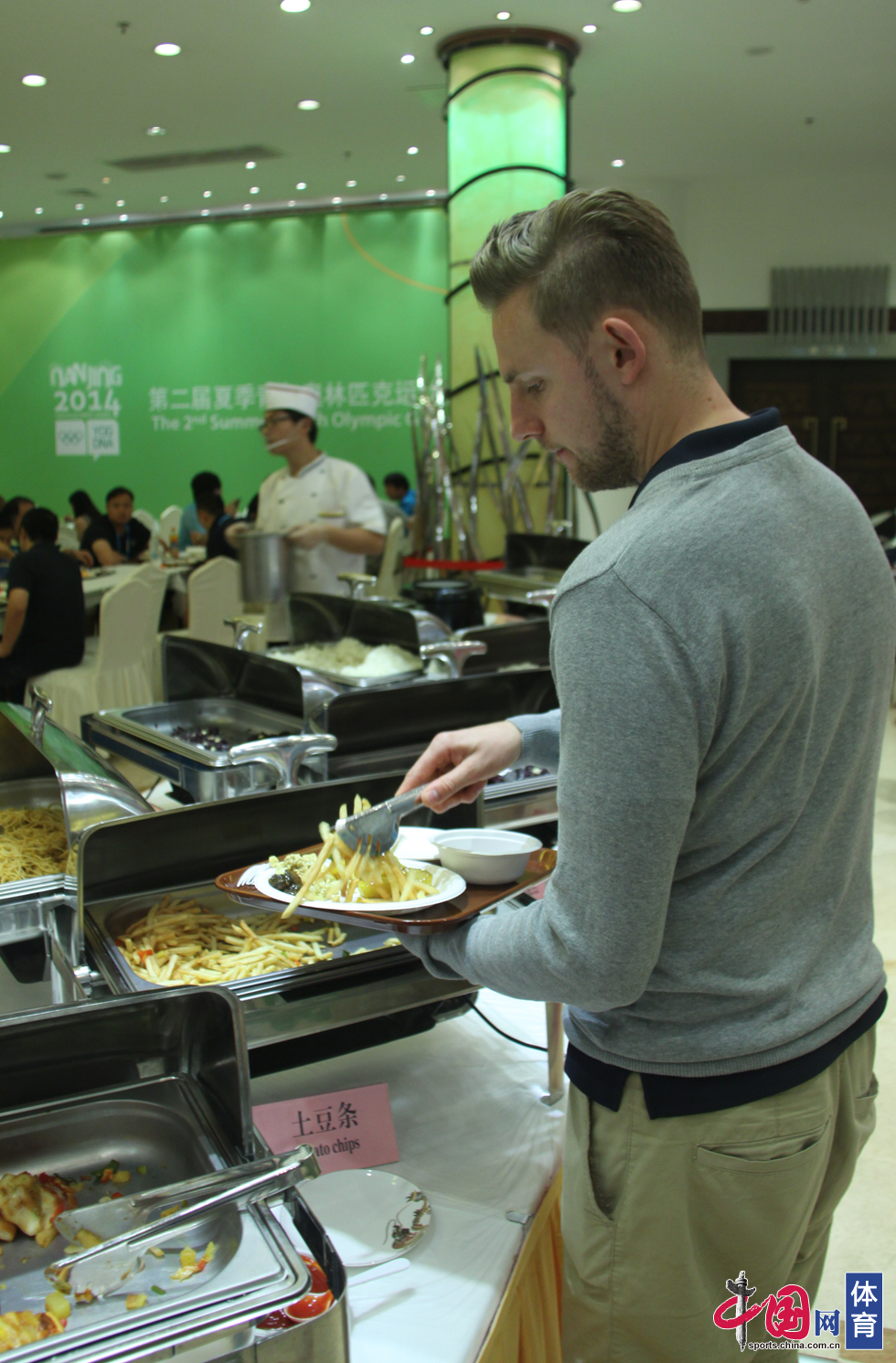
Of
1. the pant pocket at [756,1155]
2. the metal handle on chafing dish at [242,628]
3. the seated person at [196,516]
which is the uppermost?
the seated person at [196,516]

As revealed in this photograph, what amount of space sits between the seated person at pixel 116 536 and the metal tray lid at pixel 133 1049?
20.4ft

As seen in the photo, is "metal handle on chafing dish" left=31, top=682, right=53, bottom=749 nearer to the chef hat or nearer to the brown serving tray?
the brown serving tray

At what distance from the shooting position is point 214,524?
5.88 m

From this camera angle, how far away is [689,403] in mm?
758

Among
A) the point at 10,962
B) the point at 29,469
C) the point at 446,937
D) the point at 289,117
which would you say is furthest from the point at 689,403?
the point at 29,469

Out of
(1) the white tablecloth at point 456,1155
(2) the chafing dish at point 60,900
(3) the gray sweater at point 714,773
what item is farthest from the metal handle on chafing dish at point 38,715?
(3) the gray sweater at point 714,773

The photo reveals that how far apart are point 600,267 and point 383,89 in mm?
5989

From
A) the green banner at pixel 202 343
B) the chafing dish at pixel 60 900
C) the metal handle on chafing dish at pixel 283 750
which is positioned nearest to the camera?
the chafing dish at pixel 60 900

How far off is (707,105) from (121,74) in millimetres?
3336

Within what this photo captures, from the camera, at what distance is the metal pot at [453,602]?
2977mm

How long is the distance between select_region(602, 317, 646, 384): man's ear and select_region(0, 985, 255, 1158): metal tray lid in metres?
0.53

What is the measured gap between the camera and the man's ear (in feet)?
2.39

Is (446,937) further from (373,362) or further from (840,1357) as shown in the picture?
(373,362)

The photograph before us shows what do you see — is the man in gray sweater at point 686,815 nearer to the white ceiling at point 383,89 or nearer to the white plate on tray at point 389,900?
the white plate on tray at point 389,900
